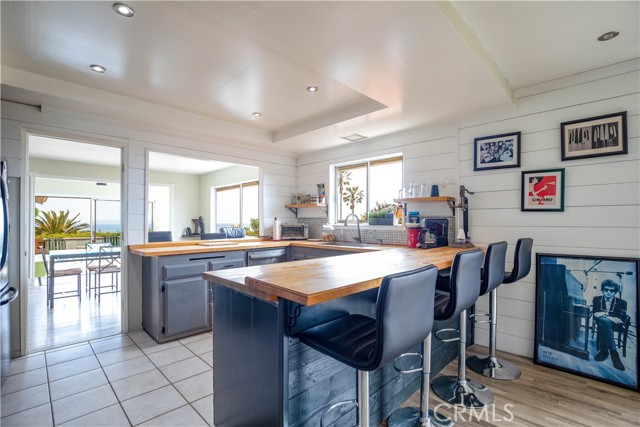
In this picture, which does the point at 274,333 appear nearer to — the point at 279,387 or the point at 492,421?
the point at 279,387

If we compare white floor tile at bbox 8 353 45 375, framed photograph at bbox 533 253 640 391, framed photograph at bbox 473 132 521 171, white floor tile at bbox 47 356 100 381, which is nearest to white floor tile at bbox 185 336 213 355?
white floor tile at bbox 47 356 100 381

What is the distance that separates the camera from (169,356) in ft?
8.75

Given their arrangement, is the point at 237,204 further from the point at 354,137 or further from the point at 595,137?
the point at 595,137

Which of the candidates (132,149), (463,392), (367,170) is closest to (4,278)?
(132,149)

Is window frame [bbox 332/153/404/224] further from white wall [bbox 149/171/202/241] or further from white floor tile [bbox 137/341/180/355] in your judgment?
white wall [bbox 149/171/202/241]

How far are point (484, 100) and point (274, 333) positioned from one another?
2.52 metres

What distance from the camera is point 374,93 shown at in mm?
2410

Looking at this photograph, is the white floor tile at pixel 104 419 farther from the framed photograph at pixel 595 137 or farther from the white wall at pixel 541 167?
the framed photograph at pixel 595 137

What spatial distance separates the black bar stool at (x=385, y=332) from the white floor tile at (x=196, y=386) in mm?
1180

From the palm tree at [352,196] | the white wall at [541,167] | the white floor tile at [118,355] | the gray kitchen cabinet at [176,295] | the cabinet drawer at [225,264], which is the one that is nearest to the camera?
the white wall at [541,167]

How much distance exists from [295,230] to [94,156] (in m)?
4.51

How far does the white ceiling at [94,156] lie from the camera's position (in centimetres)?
486

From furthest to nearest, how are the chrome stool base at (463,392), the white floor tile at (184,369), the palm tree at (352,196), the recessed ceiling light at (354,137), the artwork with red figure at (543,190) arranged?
the palm tree at (352,196)
the recessed ceiling light at (354,137)
the artwork with red figure at (543,190)
the white floor tile at (184,369)
the chrome stool base at (463,392)

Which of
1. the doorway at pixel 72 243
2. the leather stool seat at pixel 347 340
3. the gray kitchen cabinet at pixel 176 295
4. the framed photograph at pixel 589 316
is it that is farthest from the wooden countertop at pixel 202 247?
the leather stool seat at pixel 347 340
